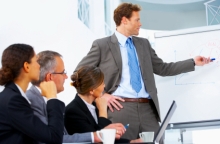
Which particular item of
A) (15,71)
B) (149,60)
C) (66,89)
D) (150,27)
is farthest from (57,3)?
(150,27)

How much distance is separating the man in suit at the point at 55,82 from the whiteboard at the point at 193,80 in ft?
4.46

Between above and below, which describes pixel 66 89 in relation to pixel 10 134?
below

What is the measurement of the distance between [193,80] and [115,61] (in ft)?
2.41

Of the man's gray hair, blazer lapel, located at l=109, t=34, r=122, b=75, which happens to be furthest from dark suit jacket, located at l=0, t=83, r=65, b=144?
blazer lapel, located at l=109, t=34, r=122, b=75

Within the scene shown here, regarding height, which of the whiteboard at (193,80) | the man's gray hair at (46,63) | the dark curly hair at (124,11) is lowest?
the whiteboard at (193,80)

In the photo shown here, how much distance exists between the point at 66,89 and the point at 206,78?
1.28 metres

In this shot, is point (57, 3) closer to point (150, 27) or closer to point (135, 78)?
point (135, 78)

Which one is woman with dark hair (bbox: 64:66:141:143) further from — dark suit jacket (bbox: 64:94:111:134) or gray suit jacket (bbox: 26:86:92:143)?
gray suit jacket (bbox: 26:86:92:143)

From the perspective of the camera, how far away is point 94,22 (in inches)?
175

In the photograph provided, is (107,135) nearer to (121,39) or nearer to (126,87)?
(126,87)

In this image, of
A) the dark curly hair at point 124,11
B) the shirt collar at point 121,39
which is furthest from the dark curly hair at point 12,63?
the dark curly hair at point 124,11

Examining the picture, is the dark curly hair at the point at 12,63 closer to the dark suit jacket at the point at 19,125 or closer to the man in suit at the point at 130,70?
the dark suit jacket at the point at 19,125

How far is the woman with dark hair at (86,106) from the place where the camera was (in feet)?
5.89

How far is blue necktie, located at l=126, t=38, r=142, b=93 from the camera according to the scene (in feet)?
7.96
